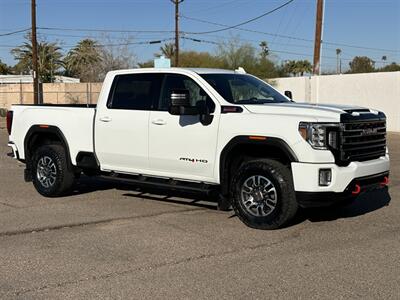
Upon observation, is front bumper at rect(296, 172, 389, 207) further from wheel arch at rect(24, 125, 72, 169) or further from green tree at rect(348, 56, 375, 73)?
green tree at rect(348, 56, 375, 73)

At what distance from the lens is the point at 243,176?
24.0 ft

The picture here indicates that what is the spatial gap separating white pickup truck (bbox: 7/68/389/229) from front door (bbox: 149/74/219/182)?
0.05ft

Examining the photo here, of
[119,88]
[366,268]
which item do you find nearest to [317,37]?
[119,88]

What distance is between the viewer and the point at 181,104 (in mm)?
7410

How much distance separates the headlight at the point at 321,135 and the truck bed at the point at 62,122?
3.61 m

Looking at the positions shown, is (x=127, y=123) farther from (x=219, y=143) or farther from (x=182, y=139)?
(x=219, y=143)

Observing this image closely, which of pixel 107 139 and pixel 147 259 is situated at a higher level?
pixel 107 139

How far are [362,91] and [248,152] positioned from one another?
69.0ft

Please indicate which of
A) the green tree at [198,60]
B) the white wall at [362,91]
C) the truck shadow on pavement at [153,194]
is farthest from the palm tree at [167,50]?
the truck shadow on pavement at [153,194]

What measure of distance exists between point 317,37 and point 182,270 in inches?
→ 762

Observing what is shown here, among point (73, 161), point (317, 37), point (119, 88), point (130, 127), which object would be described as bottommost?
point (73, 161)

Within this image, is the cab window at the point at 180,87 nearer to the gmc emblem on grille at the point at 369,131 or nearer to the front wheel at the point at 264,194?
the front wheel at the point at 264,194

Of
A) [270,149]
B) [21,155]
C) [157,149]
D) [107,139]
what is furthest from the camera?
[21,155]

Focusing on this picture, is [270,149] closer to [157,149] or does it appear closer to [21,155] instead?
[157,149]
